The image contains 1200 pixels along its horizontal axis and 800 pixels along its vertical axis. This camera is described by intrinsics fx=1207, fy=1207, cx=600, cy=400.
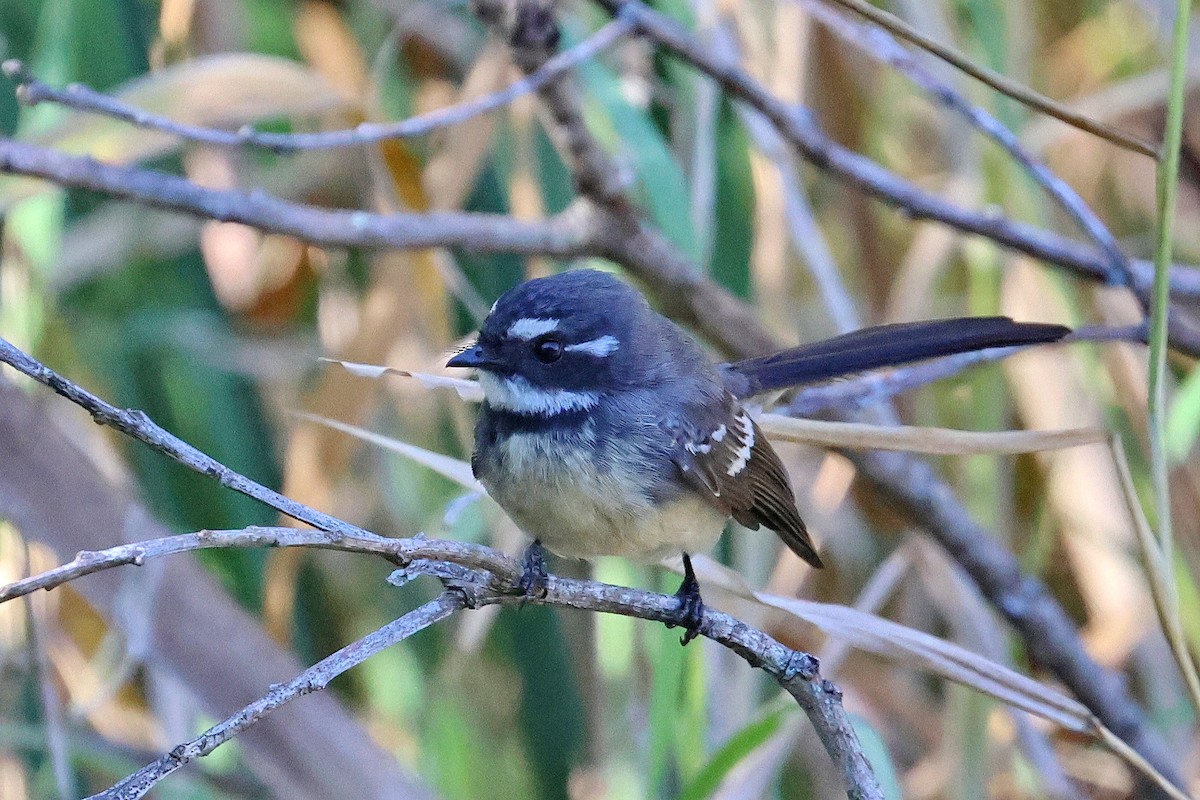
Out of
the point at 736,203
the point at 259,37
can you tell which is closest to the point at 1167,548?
the point at 736,203

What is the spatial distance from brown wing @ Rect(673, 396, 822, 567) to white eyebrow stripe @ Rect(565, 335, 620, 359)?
21 centimetres

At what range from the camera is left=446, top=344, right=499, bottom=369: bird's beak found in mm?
2148

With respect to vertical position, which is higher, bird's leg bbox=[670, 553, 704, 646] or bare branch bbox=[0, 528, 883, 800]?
bird's leg bbox=[670, 553, 704, 646]

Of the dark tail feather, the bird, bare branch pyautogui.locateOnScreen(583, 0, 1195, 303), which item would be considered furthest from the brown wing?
bare branch pyautogui.locateOnScreen(583, 0, 1195, 303)

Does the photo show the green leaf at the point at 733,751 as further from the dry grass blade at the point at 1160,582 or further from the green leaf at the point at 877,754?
the dry grass blade at the point at 1160,582

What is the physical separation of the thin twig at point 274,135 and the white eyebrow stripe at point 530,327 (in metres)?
0.47

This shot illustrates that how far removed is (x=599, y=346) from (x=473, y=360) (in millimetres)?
271

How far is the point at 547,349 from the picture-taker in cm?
225

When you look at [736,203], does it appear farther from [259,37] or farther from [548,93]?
[259,37]

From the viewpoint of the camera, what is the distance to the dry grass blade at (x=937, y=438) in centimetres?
184

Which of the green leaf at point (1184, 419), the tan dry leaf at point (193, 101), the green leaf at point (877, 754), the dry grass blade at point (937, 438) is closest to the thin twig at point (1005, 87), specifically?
the dry grass blade at point (937, 438)

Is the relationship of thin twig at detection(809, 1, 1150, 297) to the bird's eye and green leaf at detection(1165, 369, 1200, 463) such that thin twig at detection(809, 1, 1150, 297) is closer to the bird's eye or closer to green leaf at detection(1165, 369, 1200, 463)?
green leaf at detection(1165, 369, 1200, 463)

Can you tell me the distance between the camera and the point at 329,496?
10.5 feet

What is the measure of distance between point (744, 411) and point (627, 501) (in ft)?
1.60
